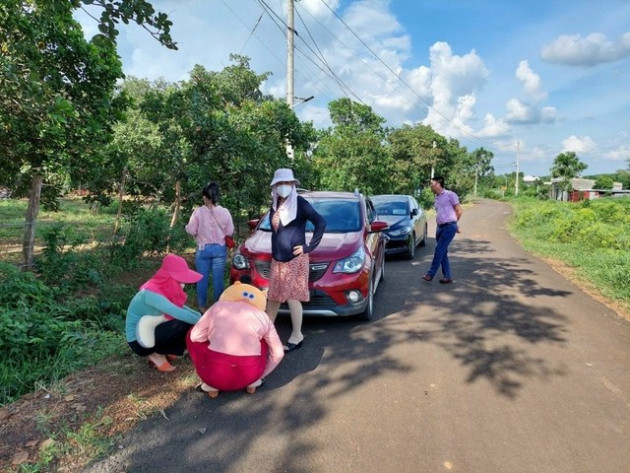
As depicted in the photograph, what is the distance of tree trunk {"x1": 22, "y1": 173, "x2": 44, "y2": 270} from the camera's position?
6.10 m

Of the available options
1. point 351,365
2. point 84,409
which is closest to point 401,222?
point 351,365

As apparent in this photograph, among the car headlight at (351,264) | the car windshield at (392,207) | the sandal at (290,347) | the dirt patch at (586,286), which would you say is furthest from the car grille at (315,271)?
the car windshield at (392,207)

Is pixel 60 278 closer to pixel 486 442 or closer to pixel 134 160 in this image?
pixel 134 160

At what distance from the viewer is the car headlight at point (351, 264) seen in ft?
16.8

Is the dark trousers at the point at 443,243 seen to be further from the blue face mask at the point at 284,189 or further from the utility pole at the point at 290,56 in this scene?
the utility pole at the point at 290,56

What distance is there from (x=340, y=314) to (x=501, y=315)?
2337 millimetres

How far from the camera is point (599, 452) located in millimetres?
2871

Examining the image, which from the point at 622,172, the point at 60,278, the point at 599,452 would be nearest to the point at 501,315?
the point at 599,452

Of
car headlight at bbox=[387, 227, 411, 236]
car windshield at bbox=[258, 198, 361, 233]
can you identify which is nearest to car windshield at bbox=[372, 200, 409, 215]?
car headlight at bbox=[387, 227, 411, 236]

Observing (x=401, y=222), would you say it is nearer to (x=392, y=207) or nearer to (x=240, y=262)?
(x=392, y=207)

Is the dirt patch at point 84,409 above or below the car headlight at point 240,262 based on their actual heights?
below

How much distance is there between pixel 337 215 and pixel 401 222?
404 cm

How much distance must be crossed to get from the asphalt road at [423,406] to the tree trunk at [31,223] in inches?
150

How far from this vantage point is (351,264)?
17.1 feet
